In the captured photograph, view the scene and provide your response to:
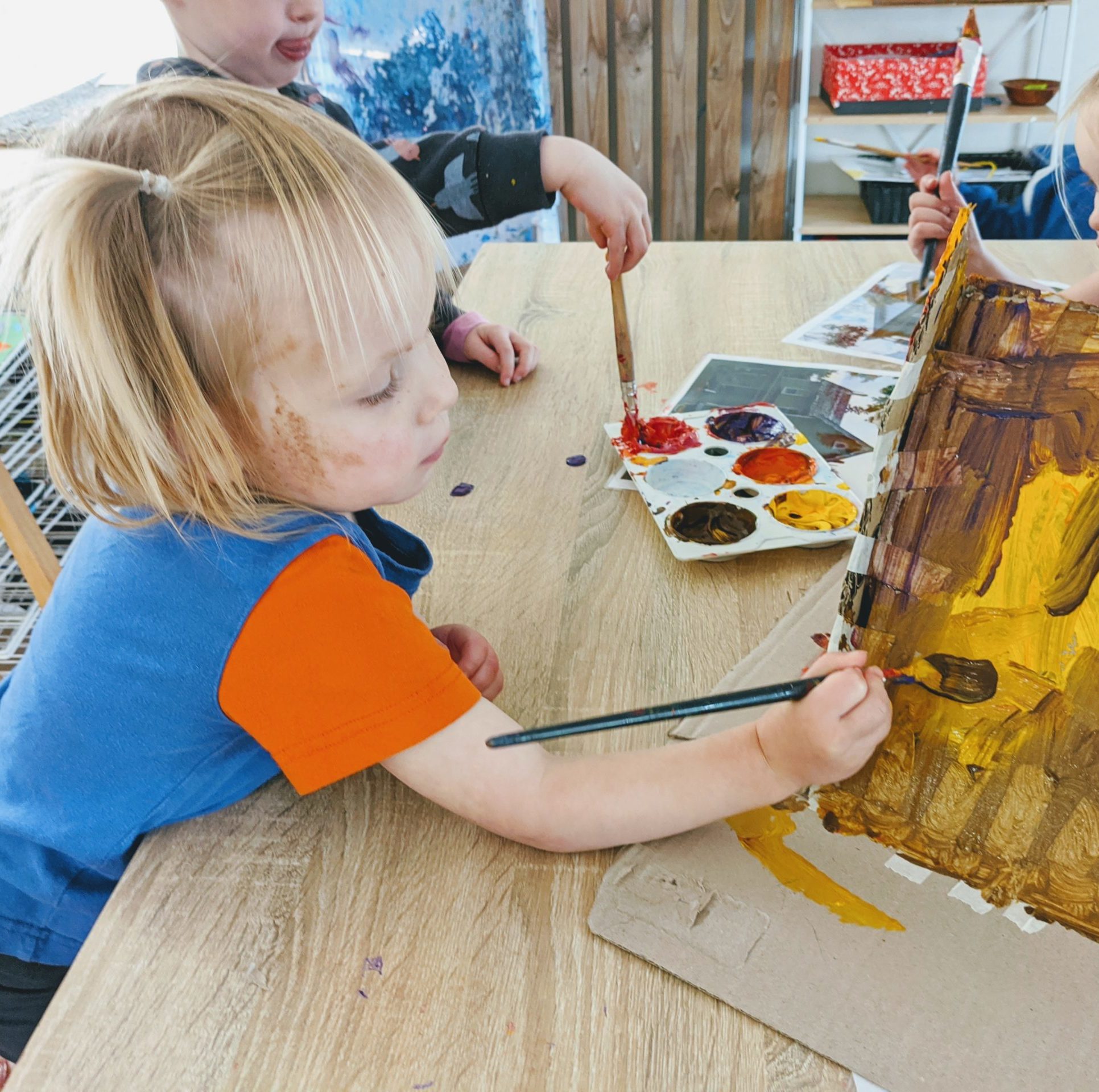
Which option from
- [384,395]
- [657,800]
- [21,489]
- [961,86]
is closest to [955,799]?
[657,800]

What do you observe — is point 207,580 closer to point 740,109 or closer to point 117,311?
point 117,311

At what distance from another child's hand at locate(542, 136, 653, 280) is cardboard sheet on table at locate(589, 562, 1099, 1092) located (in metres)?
0.62

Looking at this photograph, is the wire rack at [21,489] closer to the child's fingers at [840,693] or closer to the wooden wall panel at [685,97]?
the child's fingers at [840,693]

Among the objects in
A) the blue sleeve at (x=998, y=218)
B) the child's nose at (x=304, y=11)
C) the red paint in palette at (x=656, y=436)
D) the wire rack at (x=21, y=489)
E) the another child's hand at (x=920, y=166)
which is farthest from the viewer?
the another child's hand at (x=920, y=166)

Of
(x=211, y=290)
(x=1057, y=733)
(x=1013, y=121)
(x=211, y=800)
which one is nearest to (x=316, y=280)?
(x=211, y=290)

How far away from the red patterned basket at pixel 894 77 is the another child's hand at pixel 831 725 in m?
2.23

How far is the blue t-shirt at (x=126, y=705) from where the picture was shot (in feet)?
1.83

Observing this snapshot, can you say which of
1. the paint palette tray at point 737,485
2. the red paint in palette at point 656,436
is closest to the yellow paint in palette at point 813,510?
the paint palette tray at point 737,485

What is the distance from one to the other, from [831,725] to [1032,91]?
240 cm

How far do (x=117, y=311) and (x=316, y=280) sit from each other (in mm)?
102

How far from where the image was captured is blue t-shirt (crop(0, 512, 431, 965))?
22.0 inches

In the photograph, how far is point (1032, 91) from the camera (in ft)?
7.67

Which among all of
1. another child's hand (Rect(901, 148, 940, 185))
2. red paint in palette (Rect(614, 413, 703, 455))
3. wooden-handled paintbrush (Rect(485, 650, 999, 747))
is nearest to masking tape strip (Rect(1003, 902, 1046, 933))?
wooden-handled paintbrush (Rect(485, 650, 999, 747))

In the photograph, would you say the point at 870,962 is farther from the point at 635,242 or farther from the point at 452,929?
the point at 635,242
